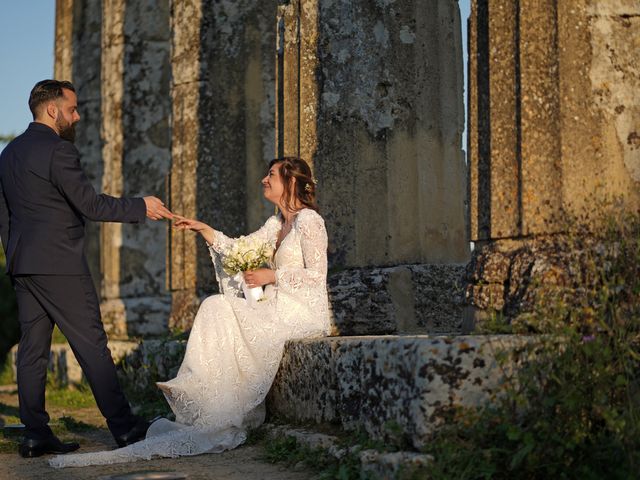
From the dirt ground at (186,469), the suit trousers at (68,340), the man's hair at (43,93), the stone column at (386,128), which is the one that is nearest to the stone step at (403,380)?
the dirt ground at (186,469)

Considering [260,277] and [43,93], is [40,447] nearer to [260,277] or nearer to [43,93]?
[260,277]

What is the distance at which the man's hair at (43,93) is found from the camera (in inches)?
207

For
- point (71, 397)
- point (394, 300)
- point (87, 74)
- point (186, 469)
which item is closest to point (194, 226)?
point (394, 300)

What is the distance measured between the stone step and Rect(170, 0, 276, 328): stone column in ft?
11.8

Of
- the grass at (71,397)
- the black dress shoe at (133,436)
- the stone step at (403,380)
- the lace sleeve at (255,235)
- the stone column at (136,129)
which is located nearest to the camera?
the stone step at (403,380)

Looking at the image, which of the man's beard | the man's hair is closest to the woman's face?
the man's beard

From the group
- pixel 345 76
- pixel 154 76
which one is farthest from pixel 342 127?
pixel 154 76

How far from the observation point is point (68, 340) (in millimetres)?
5008

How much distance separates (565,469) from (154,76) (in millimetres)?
8038

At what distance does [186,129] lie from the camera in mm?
8172

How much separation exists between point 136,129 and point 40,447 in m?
5.97

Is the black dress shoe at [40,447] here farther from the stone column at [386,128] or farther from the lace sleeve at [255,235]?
the stone column at [386,128]

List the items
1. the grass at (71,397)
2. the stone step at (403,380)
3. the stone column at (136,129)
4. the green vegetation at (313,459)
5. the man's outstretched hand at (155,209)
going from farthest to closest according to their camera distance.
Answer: the stone column at (136,129) < the grass at (71,397) < the man's outstretched hand at (155,209) < the green vegetation at (313,459) < the stone step at (403,380)

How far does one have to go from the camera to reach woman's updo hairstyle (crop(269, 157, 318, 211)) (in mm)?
5613
